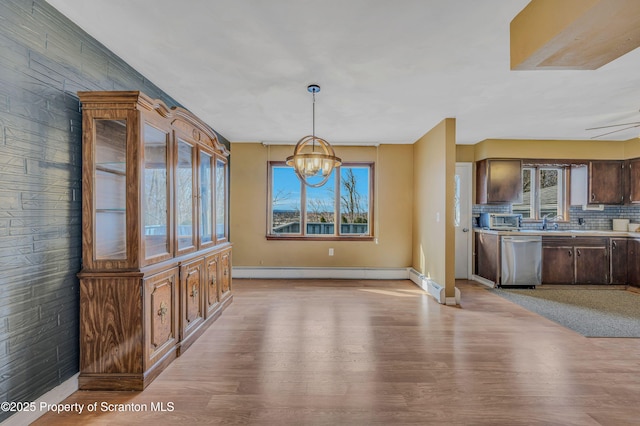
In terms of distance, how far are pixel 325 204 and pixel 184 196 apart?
312 cm

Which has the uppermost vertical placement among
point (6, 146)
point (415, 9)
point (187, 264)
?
point (415, 9)

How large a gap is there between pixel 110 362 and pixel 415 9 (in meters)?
3.15

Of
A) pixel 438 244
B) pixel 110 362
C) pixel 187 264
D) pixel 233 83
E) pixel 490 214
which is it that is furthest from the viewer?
pixel 490 214

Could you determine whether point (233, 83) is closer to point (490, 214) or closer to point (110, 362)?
point (110, 362)

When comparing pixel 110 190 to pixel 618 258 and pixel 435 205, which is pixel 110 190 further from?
pixel 618 258

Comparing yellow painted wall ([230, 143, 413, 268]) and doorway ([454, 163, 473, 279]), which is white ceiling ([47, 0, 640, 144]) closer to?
yellow painted wall ([230, 143, 413, 268])

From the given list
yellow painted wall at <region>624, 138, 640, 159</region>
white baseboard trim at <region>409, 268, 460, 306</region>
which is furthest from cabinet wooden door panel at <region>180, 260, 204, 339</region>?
yellow painted wall at <region>624, 138, 640, 159</region>

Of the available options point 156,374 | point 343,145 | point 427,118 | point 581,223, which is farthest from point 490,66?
point 581,223

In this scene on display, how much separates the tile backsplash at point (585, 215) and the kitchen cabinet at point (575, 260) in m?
0.62

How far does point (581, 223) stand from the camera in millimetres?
5391

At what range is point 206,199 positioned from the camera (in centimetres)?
332

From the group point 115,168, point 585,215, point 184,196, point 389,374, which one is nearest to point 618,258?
point 585,215

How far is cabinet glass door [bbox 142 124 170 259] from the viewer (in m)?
Answer: 2.20

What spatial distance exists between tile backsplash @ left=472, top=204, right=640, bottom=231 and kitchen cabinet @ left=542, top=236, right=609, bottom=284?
0.62 meters
